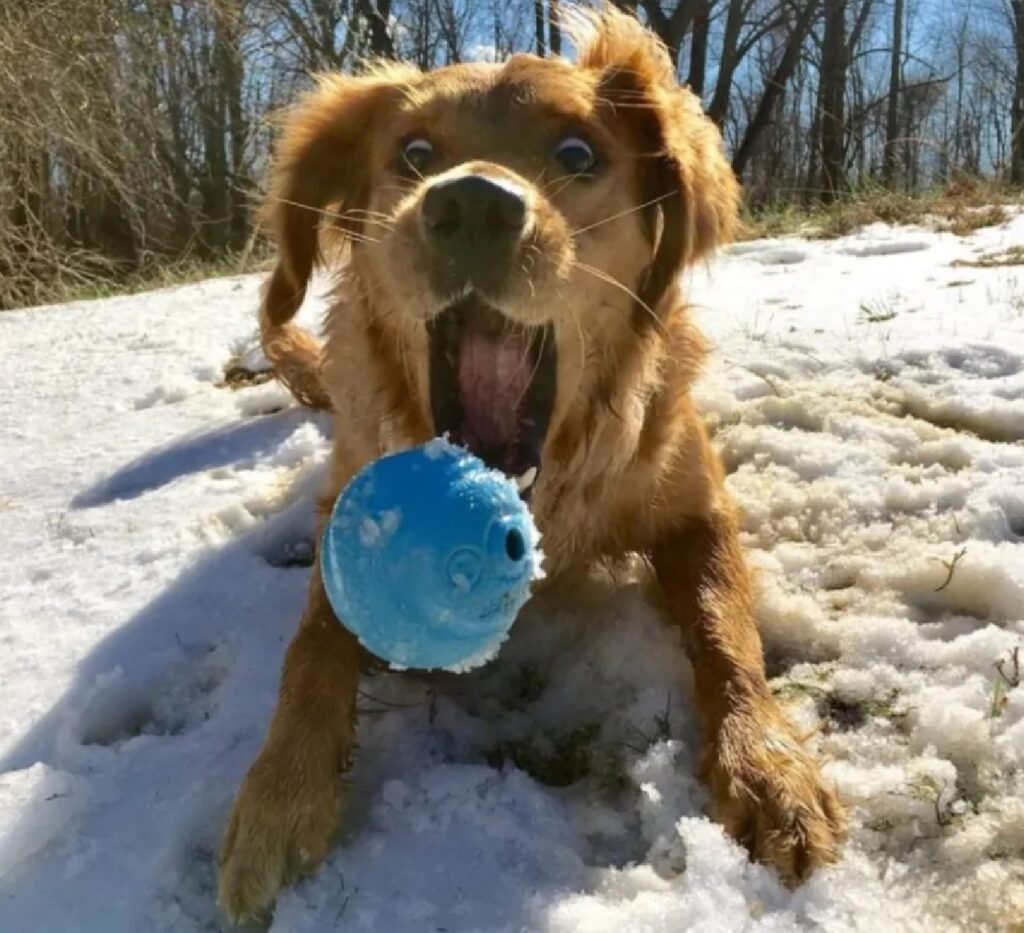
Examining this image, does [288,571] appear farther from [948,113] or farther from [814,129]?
[948,113]

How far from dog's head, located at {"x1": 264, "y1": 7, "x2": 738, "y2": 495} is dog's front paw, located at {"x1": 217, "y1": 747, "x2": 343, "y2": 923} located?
714 mm

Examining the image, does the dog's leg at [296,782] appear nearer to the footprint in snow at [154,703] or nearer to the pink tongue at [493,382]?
the footprint in snow at [154,703]

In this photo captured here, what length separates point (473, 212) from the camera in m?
1.97

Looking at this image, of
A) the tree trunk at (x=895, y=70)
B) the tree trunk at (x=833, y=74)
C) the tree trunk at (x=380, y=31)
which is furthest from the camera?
the tree trunk at (x=895, y=70)

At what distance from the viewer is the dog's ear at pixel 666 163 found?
2611 millimetres

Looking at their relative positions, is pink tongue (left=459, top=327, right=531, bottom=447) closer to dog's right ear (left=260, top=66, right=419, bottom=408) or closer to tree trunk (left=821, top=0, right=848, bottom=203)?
dog's right ear (left=260, top=66, right=419, bottom=408)

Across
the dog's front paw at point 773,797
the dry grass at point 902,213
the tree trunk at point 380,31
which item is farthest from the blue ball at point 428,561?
the tree trunk at point 380,31

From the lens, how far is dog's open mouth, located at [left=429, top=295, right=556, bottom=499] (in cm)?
228

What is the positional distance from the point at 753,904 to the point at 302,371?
9.29 ft

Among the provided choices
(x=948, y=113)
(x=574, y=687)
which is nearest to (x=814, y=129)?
(x=948, y=113)

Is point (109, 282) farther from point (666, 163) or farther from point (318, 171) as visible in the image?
point (666, 163)

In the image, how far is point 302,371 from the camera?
4004mm

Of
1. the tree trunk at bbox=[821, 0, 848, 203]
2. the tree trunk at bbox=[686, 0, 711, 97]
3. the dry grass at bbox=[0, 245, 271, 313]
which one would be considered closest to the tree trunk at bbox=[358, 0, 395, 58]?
the tree trunk at bbox=[686, 0, 711, 97]

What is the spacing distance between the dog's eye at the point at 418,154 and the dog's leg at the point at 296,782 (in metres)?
1.07
